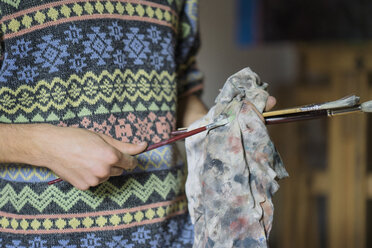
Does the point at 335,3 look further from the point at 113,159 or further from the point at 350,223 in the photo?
the point at 113,159

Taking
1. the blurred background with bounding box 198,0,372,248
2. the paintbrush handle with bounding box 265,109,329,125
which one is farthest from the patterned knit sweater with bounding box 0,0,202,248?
the blurred background with bounding box 198,0,372,248

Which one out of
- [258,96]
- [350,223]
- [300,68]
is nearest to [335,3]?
[300,68]

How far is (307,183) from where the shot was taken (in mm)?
2131

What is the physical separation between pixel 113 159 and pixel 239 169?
17cm

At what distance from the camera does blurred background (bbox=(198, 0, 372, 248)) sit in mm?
1874

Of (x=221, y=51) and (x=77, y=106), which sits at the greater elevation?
(x=221, y=51)

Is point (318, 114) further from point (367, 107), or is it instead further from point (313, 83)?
point (313, 83)

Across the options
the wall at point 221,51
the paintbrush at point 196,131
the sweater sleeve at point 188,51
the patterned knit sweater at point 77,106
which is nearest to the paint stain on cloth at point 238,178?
the paintbrush at point 196,131

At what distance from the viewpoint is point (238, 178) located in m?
0.63

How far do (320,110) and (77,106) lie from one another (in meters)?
→ 0.35

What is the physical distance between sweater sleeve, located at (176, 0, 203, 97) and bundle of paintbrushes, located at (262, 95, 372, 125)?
306mm

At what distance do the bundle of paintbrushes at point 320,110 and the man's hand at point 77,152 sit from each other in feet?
0.61

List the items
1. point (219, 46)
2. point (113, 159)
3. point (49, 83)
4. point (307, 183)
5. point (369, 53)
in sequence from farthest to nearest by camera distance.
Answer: point (219, 46)
point (307, 183)
point (369, 53)
point (49, 83)
point (113, 159)

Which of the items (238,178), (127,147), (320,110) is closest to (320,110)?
(320,110)
